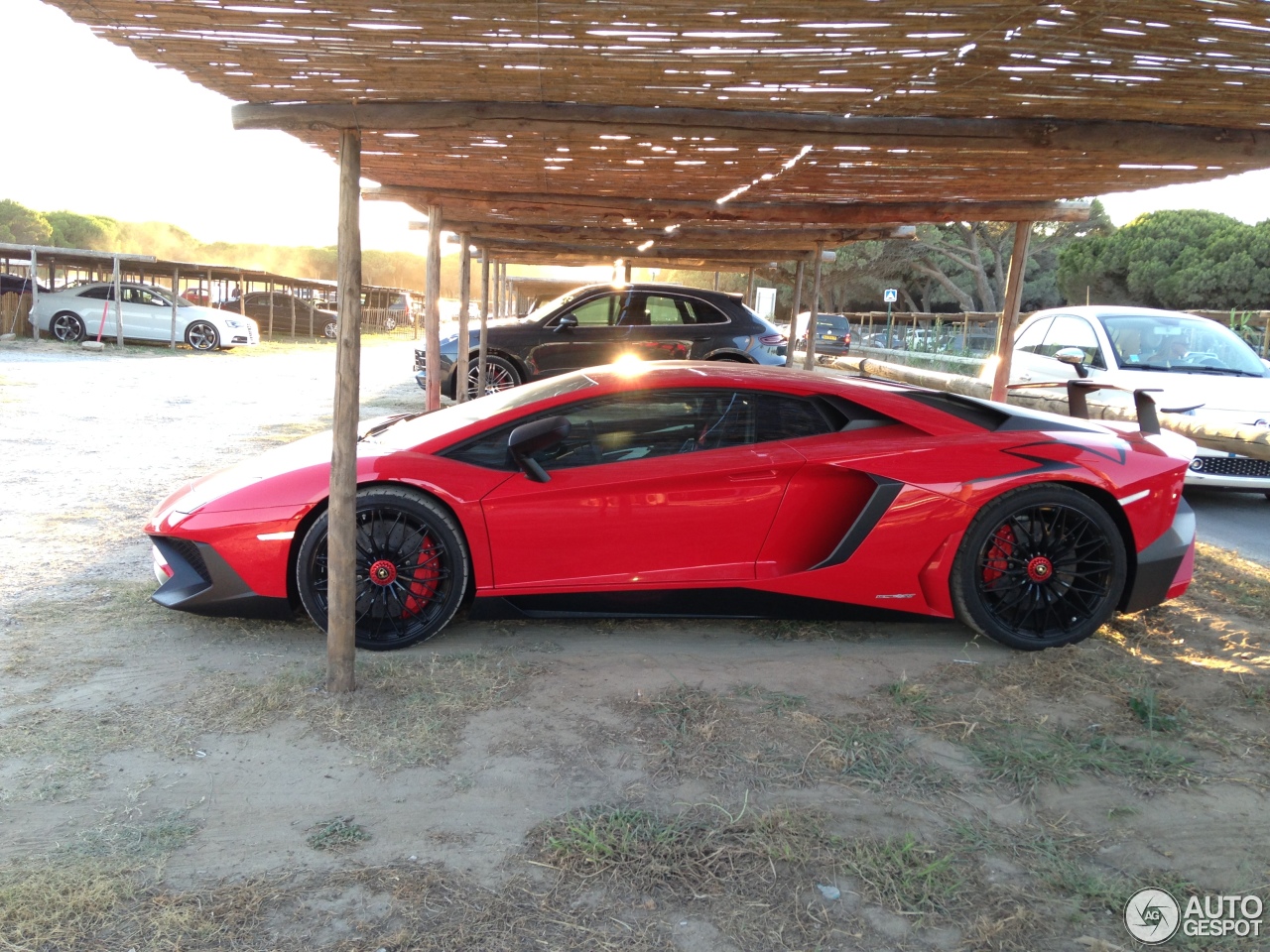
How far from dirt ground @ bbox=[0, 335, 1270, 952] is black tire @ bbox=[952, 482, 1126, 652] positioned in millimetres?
173

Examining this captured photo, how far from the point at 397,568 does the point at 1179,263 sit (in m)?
38.5

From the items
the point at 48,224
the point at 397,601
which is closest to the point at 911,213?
the point at 397,601

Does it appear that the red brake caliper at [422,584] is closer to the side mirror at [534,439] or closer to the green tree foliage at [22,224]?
the side mirror at [534,439]

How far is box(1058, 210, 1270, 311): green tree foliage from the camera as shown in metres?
32.8

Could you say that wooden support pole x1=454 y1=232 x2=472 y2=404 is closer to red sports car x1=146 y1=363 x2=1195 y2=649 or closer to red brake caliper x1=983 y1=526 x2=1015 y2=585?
red sports car x1=146 y1=363 x2=1195 y2=649

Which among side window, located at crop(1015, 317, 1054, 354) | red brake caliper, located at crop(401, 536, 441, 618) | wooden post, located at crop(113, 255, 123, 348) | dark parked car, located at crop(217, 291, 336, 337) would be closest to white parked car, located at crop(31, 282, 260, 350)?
wooden post, located at crop(113, 255, 123, 348)

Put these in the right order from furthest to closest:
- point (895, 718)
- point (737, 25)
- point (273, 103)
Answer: point (273, 103) → point (895, 718) → point (737, 25)

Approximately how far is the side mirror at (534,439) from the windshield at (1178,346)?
659 cm

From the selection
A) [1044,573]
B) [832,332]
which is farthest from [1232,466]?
[832,332]

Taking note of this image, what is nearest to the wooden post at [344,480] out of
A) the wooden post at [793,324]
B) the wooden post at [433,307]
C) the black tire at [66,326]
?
the wooden post at [433,307]

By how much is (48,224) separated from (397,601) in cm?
5968

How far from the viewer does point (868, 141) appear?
14.5 feet

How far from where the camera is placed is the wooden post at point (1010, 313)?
801 centimetres

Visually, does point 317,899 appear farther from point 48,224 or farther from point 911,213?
point 48,224
